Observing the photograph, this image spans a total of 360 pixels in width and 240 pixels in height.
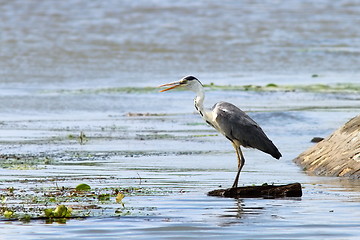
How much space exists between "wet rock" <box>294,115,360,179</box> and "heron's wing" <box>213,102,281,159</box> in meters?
0.89

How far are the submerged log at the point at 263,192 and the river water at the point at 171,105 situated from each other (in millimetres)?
135

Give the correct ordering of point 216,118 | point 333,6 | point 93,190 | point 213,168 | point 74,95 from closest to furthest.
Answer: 1. point 93,190
2. point 216,118
3. point 213,168
4. point 74,95
5. point 333,6

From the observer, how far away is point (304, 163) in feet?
40.1

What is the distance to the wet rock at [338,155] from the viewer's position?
37.0 feet

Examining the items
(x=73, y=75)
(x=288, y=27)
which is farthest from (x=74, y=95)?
(x=288, y=27)

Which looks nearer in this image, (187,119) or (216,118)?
(216,118)

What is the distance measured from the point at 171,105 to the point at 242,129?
8357mm

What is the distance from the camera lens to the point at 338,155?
38.3ft

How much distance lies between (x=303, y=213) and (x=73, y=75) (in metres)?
16.2

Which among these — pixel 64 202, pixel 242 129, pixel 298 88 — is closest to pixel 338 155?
pixel 242 129

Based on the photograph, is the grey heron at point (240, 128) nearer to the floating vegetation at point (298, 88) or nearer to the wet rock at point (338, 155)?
the wet rock at point (338, 155)

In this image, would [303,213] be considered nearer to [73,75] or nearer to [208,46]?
[73,75]

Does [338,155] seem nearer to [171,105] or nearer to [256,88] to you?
[171,105]

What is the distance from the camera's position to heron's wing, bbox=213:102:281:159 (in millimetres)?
10898
